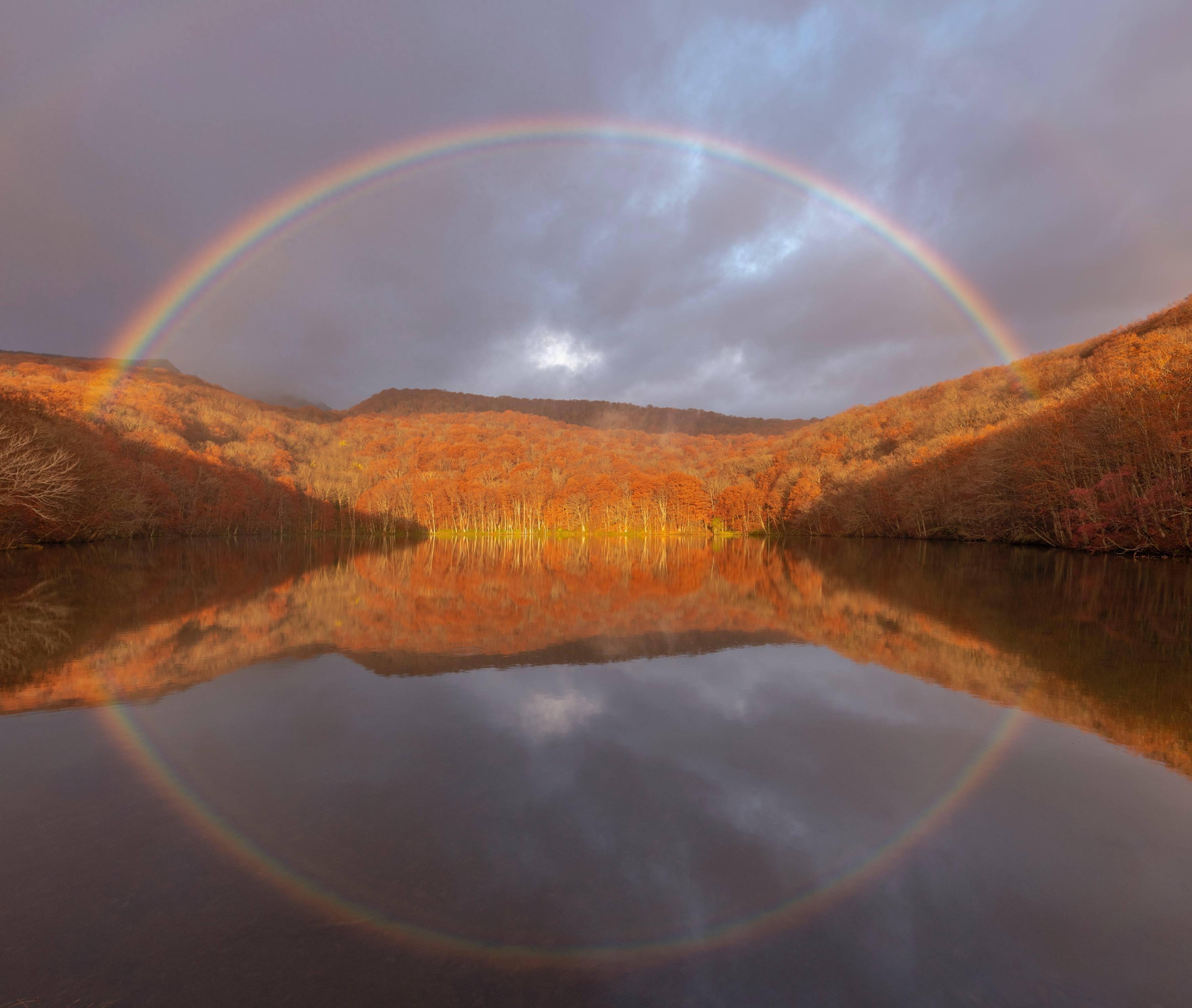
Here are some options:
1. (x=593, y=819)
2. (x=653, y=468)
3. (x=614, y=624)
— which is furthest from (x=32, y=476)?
(x=653, y=468)

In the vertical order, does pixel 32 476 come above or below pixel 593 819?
above

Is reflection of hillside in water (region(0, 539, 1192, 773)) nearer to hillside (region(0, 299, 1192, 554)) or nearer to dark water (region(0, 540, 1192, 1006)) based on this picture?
dark water (region(0, 540, 1192, 1006))

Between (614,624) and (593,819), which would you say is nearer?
(593,819)

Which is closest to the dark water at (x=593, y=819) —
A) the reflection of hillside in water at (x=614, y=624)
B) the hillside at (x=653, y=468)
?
the reflection of hillside in water at (x=614, y=624)

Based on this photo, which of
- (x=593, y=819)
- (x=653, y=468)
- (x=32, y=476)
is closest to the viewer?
(x=593, y=819)

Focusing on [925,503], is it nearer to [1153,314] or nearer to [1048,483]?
[1048,483]

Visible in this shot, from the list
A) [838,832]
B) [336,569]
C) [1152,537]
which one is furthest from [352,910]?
[1152,537]

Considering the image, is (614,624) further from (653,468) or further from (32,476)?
(653,468)

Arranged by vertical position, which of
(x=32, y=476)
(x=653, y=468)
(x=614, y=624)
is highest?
(x=653, y=468)
